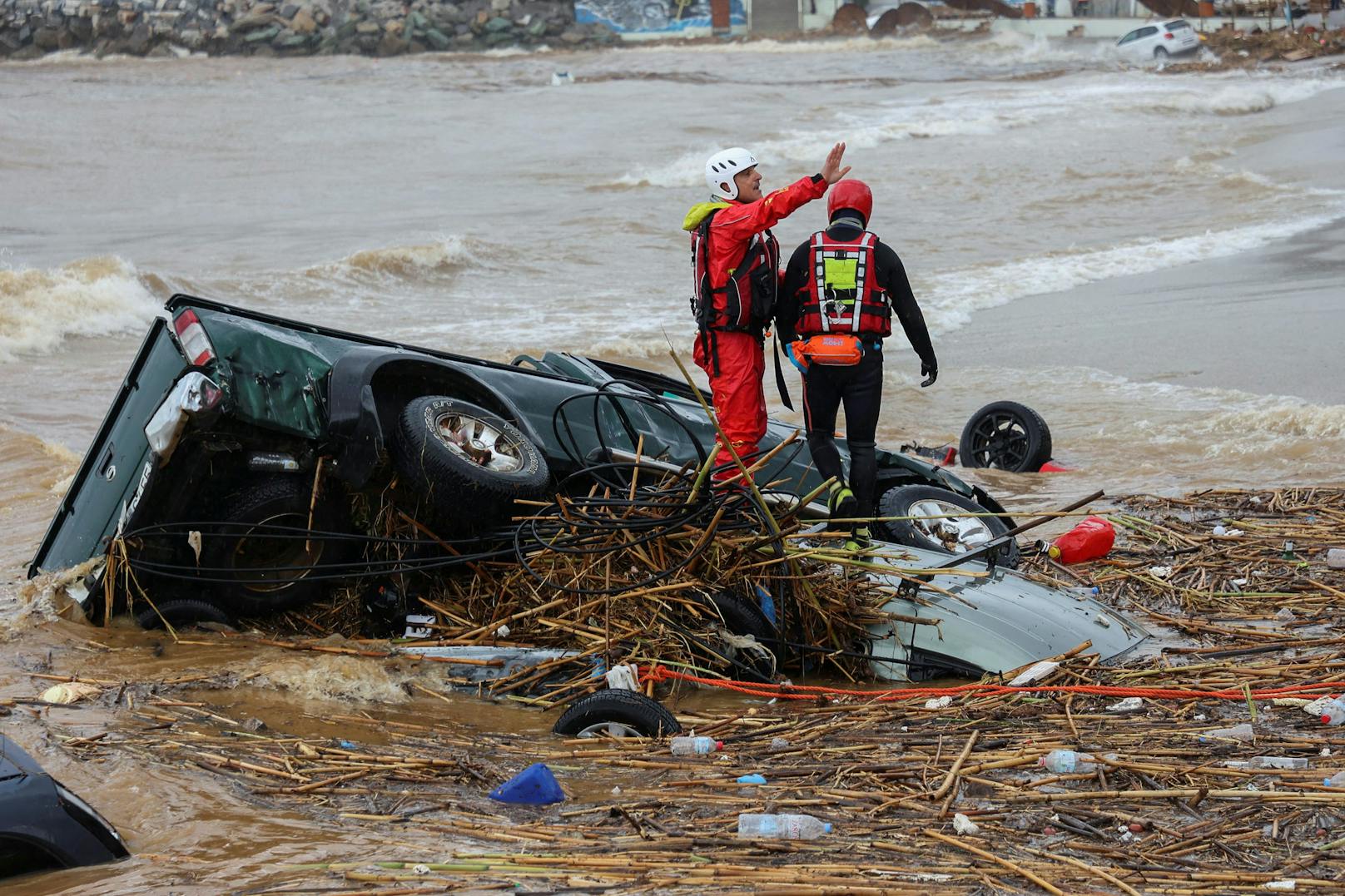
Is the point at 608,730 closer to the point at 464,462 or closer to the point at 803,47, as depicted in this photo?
the point at 464,462

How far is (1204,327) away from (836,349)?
31.6 feet

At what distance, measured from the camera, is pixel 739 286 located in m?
7.36

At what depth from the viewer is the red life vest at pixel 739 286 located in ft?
24.0

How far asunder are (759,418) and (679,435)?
2.12 ft

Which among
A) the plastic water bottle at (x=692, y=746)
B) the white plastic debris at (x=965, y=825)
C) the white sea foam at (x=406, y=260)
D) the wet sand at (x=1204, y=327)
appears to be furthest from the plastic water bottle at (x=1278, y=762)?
the white sea foam at (x=406, y=260)

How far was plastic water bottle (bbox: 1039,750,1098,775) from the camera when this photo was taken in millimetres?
4270

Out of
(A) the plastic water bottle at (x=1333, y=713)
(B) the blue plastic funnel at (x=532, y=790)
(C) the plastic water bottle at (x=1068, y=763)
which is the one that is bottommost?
(A) the plastic water bottle at (x=1333, y=713)

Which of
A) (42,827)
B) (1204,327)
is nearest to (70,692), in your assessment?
(42,827)

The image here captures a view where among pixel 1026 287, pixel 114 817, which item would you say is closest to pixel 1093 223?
pixel 1026 287

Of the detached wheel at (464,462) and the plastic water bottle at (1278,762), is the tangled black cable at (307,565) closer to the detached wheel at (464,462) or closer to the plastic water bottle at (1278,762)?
the detached wheel at (464,462)

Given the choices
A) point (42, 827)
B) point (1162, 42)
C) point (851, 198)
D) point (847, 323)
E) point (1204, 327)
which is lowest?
point (1204, 327)

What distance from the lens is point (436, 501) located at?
5.92 metres

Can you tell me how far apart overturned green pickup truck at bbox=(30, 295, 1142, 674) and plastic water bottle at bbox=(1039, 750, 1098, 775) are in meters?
1.32

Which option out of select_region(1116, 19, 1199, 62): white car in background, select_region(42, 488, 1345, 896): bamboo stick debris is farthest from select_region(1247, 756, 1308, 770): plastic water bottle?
select_region(1116, 19, 1199, 62): white car in background
